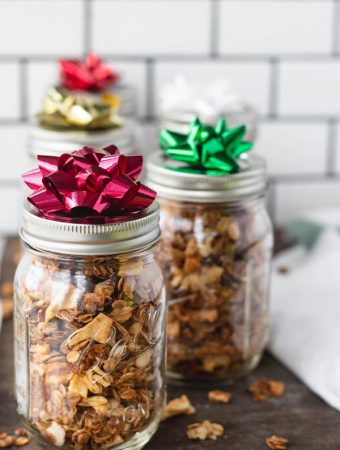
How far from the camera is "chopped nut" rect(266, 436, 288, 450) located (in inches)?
26.4

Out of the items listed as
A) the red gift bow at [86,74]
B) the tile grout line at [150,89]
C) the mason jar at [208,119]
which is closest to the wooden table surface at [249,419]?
the mason jar at [208,119]

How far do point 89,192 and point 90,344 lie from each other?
11 cm

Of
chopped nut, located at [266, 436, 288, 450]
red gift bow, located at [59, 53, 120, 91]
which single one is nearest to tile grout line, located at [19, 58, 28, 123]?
red gift bow, located at [59, 53, 120, 91]

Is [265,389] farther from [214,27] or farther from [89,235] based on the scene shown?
[214,27]

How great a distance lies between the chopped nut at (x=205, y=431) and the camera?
0.69 m

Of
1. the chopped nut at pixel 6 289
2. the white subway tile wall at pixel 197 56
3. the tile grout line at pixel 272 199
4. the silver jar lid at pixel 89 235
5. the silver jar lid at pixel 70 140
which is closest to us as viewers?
the silver jar lid at pixel 89 235

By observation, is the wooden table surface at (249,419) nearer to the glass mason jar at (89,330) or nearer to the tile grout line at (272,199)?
the glass mason jar at (89,330)

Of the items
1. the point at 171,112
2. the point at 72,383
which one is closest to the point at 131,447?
the point at 72,383

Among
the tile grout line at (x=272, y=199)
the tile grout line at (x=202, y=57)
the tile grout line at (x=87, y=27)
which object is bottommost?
the tile grout line at (x=272, y=199)

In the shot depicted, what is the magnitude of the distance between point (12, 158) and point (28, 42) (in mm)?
176

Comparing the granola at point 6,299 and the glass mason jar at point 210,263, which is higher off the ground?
the glass mason jar at point 210,263

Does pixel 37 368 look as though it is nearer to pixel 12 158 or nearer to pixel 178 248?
pixel 178 248

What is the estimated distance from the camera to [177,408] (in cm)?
73

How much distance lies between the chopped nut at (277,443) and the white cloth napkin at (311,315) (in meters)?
0.08
